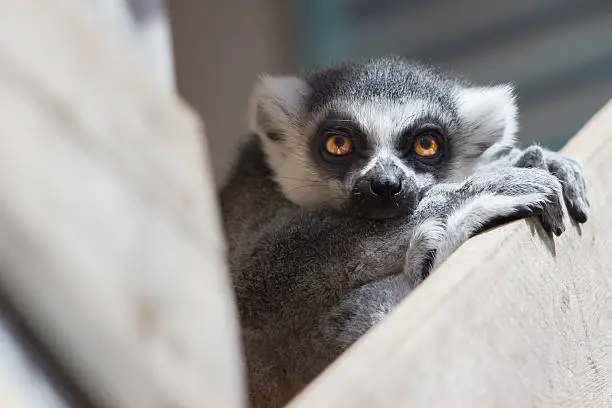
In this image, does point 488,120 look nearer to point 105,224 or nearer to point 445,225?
point 445,225

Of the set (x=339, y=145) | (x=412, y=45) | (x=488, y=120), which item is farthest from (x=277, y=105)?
(x=412, y=45)

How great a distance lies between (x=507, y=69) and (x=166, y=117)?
2.81m

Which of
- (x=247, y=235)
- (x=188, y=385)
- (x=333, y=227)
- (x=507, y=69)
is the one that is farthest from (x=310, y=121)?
(x=507, y=69)

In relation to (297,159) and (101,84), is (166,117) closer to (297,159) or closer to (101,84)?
(101,84)

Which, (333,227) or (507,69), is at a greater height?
(333,227)

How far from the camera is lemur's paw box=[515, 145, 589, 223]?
110cm

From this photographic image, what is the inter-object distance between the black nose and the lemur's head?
0.05 m

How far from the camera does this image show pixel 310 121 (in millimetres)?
1820

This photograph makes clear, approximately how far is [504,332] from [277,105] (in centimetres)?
107

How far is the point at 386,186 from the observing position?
1.51 m

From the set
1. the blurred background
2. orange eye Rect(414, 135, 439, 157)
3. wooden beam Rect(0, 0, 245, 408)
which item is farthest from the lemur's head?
the blurred background

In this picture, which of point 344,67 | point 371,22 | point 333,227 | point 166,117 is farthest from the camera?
point 371,22

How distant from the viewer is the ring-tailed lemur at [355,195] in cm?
124

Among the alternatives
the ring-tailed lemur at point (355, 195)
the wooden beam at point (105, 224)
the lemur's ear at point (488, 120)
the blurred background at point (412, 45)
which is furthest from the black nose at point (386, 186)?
the blurred background at point (412, 45)
